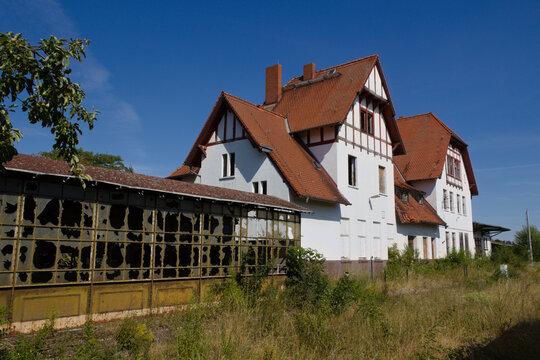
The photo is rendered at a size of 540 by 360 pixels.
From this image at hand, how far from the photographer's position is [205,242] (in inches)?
548

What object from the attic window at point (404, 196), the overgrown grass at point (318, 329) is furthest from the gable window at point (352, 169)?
the overgrown grass at point (318, 329)

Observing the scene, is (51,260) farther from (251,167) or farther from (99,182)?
(251,167)

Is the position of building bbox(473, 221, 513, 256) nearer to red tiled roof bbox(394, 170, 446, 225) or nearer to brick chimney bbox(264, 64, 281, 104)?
red tiled roof bbox(394, 170, 446, 225)

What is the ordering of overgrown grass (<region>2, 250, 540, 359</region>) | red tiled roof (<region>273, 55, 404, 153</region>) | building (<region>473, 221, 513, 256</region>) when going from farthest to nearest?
building (<region>473, 221, 513, 256</region>), red tiled roof (<region>273, 55, 404, 153</region>), overgrown grass (<region>2, 250, 540, 359</region>)

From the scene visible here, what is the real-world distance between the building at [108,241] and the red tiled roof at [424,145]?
19.8 meters

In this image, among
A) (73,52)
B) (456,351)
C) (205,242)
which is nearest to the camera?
(73,52)

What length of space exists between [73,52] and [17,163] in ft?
19.4

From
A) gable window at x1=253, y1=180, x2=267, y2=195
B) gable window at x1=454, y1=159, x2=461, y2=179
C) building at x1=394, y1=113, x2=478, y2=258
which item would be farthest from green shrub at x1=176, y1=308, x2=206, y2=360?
gable window at x1=454, y1=159, x2=461, y2=179

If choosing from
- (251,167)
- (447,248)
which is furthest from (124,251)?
(447,248)

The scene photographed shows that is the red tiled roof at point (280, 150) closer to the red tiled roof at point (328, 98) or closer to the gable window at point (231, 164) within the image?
the red tiled roof at point (328, 98)

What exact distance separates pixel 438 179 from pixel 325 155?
44.0 feet

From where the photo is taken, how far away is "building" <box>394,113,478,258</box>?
31.4 meters

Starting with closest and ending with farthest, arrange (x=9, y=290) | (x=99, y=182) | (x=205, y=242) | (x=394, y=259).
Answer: (x=9, y=290) → (x=99, y=182) → (x=205, y=242) → (x=394, y=259)

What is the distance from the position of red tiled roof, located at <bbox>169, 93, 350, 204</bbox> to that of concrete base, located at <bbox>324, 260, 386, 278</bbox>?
9.65ft
